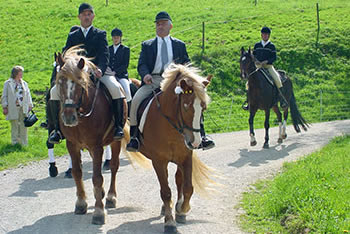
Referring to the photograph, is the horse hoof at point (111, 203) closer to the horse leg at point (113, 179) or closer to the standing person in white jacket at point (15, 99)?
the horse leg at point (113, 179)

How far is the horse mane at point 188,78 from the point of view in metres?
6.39

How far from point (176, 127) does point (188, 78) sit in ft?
2.31

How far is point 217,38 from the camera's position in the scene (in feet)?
92.4

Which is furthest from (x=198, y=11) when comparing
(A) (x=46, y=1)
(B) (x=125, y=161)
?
(B) (x=125, y=161)

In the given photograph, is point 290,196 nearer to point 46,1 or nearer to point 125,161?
point 125,161

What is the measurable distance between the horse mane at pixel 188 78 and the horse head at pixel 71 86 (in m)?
1.19

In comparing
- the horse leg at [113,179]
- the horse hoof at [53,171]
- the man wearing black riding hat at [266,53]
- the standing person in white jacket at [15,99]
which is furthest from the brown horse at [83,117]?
the man wearing black riding hat at [266,53]

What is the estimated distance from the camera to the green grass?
6305 mm

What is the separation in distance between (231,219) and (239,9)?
98.8 ft

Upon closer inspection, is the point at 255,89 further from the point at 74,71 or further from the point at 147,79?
the point at 74,71

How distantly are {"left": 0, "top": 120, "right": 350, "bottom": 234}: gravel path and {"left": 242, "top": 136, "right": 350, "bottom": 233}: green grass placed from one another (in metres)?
0.37

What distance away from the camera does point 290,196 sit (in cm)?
742

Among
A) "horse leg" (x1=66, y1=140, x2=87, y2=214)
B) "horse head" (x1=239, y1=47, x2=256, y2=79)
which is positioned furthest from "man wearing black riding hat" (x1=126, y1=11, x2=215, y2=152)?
"horse head" (x1=239, y1=47, x2=256, y2=79)

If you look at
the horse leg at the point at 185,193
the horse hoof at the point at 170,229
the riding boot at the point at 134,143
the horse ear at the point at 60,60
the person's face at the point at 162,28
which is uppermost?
the person's face at the point at 162,28
